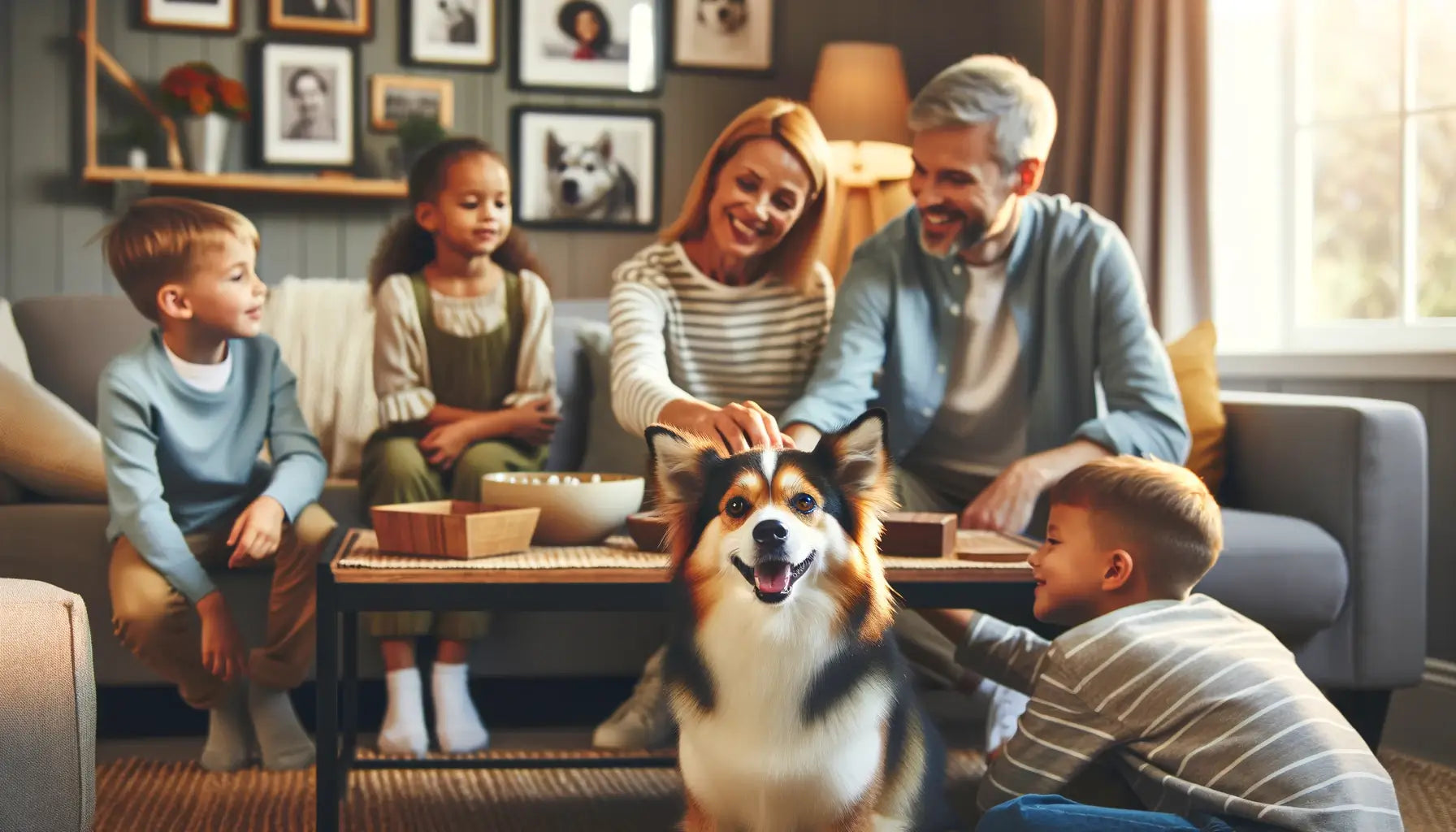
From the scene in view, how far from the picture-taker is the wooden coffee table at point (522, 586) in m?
1.54

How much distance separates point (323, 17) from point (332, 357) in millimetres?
1668

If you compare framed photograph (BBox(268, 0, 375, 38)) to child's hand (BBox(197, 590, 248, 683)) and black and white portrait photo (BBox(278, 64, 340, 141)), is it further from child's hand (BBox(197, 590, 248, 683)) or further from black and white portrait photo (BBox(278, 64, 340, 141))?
child's hand (BBox(197, 590, 248, 683))

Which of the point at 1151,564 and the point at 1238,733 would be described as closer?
the point at 1238,733

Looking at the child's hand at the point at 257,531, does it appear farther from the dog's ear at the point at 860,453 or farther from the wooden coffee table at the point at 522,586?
the dog's ear at the point at 860,453

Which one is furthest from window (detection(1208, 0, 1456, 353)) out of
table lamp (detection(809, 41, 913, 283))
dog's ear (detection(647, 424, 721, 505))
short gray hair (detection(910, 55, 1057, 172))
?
dog's ear (detection(647, 424, 721, 505))

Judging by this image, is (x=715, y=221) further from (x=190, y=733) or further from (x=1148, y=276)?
(x=1148, y=276)

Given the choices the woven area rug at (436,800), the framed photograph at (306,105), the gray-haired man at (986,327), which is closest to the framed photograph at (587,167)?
the framed photograph at (306,105)

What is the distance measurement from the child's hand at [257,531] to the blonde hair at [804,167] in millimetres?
835

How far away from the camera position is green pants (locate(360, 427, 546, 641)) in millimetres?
2285

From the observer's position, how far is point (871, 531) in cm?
141

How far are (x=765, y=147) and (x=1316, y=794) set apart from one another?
4.37ft

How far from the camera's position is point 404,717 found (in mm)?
2232

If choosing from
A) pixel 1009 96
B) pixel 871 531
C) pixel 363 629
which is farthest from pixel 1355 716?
pixel 363 629

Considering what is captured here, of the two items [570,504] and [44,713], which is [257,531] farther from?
[44,713]
